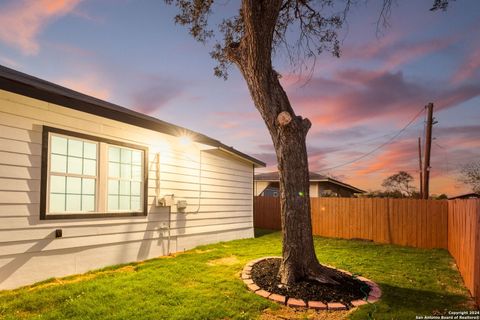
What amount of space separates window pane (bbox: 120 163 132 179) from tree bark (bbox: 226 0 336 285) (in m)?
3.52

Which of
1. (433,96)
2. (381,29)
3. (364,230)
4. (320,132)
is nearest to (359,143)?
(320,132)

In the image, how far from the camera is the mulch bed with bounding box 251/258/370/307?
3982mm

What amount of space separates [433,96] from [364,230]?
6999mm

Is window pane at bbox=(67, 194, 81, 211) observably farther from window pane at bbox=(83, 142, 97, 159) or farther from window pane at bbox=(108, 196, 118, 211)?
window pane at bbox=(83, 142, 97, 159)

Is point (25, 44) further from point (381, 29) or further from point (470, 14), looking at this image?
point (470, 14)

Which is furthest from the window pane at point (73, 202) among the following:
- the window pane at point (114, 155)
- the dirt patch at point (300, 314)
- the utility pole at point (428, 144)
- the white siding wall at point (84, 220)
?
the utility pole at point (428, 144)

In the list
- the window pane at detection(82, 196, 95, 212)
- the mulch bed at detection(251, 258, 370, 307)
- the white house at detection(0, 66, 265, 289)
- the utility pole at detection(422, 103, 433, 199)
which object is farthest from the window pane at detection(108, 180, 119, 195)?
the utility pole at detection(422, 103, 433, 199)

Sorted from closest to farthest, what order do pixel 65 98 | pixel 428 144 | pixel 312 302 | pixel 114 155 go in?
pixel 312 302
pixel 65 98
pixel 114 155
pixel 428 144

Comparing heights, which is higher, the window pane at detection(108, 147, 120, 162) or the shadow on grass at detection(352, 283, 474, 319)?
the window pane at detection(108, 147, 120, 162)

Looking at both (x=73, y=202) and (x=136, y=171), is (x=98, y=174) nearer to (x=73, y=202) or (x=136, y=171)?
(x=136, y=171)

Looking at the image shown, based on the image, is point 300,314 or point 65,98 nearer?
point 300,314

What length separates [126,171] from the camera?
22.0 feet

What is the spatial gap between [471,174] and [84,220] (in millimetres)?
31912

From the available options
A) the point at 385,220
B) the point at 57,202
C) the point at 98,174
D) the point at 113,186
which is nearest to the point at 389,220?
the point at 385,220
